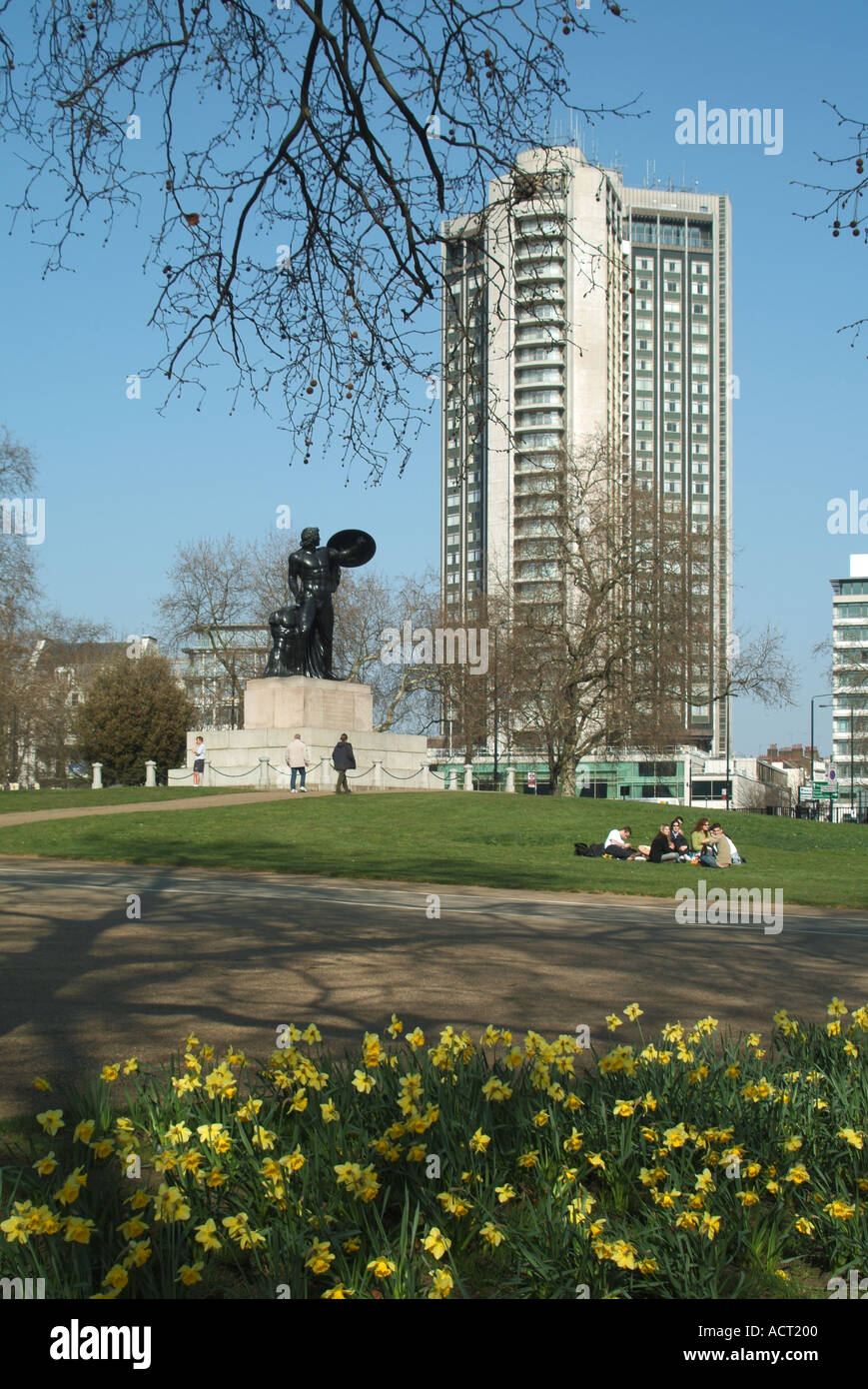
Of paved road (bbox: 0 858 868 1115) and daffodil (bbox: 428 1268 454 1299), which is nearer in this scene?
daffodil (bbox: 428 1268 454 1299)

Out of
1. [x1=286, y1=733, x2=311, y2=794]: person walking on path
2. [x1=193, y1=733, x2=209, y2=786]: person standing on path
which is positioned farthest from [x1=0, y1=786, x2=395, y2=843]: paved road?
[x1=193, y1=733, x2=209, y2=786]: person standing on path

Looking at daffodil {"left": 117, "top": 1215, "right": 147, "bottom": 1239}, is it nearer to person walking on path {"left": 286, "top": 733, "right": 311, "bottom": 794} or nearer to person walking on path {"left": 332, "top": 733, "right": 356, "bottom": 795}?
person walking on path {"left": 332, "top": 733, "right": 356, "bottom": 795}

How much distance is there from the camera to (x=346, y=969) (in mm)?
7871

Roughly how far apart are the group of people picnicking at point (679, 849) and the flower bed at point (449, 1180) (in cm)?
1768

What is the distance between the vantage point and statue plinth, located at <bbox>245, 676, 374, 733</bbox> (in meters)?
36.7

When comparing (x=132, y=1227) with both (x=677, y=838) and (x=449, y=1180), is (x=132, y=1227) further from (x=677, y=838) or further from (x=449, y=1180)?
(x=677, y=838)

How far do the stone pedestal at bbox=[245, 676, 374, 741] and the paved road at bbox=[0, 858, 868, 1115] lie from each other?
23.4 m

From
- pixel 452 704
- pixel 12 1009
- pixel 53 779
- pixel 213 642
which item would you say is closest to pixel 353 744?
pixel 452 704

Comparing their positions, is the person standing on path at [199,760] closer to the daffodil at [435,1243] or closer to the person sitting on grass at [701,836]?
the person sitting on grass at [701,836]

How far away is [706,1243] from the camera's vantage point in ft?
11.2

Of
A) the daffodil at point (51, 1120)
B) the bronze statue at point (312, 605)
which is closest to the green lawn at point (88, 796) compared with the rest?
the bronze statue at point (312, 605)

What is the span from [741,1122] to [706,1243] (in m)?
0.86

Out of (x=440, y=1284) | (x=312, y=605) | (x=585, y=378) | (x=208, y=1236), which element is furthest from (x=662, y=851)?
(x=585, y=378)
